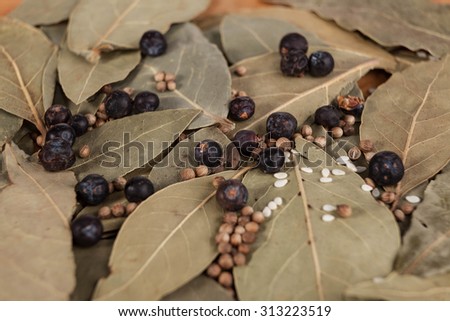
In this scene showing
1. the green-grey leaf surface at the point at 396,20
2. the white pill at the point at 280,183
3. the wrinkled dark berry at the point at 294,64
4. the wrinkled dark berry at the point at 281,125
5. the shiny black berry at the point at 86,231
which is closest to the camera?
the shiny black berry at the point at 86,231

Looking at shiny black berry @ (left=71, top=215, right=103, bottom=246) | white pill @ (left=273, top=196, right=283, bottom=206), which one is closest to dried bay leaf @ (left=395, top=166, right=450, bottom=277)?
white pill @ (left=273, top=196, right=283, bottom=206)

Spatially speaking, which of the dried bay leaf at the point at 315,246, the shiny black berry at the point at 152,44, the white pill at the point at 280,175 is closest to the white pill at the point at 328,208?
the dried bay leaf at the point at 315,246

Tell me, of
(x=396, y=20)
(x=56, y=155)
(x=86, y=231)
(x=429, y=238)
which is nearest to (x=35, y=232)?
(x=86, y=231)

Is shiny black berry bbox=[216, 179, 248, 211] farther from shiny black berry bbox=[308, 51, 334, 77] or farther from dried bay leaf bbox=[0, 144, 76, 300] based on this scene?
shiny black berry bbox=[308, 51, 334, 77]

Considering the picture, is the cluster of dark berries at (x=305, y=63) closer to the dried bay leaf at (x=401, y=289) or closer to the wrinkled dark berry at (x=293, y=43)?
the wrinkled dark berry at (x=293, y=43)

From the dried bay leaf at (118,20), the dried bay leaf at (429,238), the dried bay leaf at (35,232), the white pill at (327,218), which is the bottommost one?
the dried bay leaf at (429,238)

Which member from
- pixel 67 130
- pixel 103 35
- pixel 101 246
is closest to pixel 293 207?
pixel 101 246
